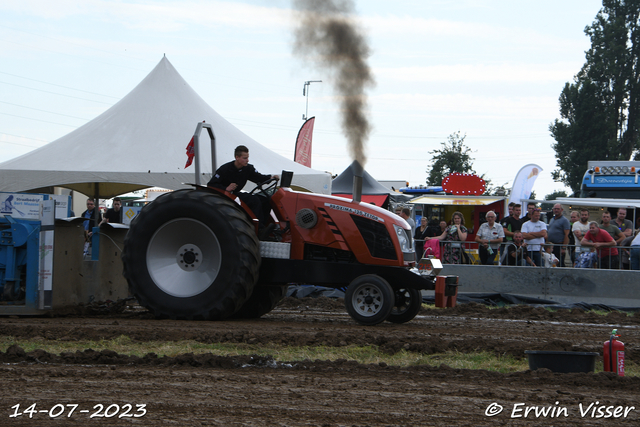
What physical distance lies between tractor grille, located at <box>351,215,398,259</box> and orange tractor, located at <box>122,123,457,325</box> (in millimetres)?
11

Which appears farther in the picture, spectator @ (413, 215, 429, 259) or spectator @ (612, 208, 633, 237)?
spectator @ (413, 215, 429, 259)

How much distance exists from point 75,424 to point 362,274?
175 inches

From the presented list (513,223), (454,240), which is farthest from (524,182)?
(454,240)

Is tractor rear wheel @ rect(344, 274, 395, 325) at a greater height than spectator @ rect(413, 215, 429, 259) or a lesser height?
lesser

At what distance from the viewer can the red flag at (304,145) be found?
1847 cm

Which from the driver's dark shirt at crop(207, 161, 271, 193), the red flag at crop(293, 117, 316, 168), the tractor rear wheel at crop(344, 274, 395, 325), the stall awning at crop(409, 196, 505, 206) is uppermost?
the red flag at crop(293, 117, 316, 168)

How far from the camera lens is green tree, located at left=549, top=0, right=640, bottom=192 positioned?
155ft

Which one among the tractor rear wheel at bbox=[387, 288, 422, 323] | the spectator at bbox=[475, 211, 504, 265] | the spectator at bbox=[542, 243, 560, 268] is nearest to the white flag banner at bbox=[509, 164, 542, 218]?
the spectator at bbox=[475, 211, 504, 265]

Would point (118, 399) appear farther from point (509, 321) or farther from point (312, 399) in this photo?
point (509, 321)

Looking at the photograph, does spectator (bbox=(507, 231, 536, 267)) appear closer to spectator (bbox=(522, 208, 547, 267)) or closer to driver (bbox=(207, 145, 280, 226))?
spectator (bbox=(522, 208, 547, 267))

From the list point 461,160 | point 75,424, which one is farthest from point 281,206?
point 461,160

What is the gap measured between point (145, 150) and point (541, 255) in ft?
23.1

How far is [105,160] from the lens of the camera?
478 inches

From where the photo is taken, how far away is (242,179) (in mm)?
8047
